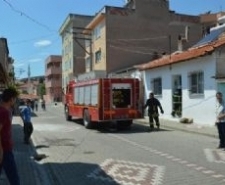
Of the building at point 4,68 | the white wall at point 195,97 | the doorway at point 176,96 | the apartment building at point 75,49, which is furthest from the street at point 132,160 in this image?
the apartment building at point 75,49

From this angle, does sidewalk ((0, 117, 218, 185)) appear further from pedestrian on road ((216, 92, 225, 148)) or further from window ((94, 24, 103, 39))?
window ((94, 24, 103, 39))

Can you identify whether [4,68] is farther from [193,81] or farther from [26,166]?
[26,166]

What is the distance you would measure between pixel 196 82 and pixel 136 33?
2574 cm

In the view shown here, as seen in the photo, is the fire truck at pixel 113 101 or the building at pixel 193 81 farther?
the building at pixel 193 81

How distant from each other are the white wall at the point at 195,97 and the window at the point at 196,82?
0.82 feet

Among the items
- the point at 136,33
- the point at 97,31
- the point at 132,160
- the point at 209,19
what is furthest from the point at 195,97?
the point at 209,19

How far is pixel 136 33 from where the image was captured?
52.9 metres

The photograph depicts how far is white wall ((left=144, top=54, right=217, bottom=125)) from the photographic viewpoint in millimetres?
25703

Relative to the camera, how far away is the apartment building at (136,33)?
171ft

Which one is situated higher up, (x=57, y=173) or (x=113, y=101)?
(x=113, y=101)

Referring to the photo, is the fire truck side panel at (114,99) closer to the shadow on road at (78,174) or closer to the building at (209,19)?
the shadow on road at (78,174)

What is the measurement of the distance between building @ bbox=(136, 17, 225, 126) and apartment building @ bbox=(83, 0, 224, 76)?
17.0 metres

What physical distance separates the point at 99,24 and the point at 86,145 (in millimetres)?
38066

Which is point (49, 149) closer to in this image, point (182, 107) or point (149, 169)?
point (149, 169)
